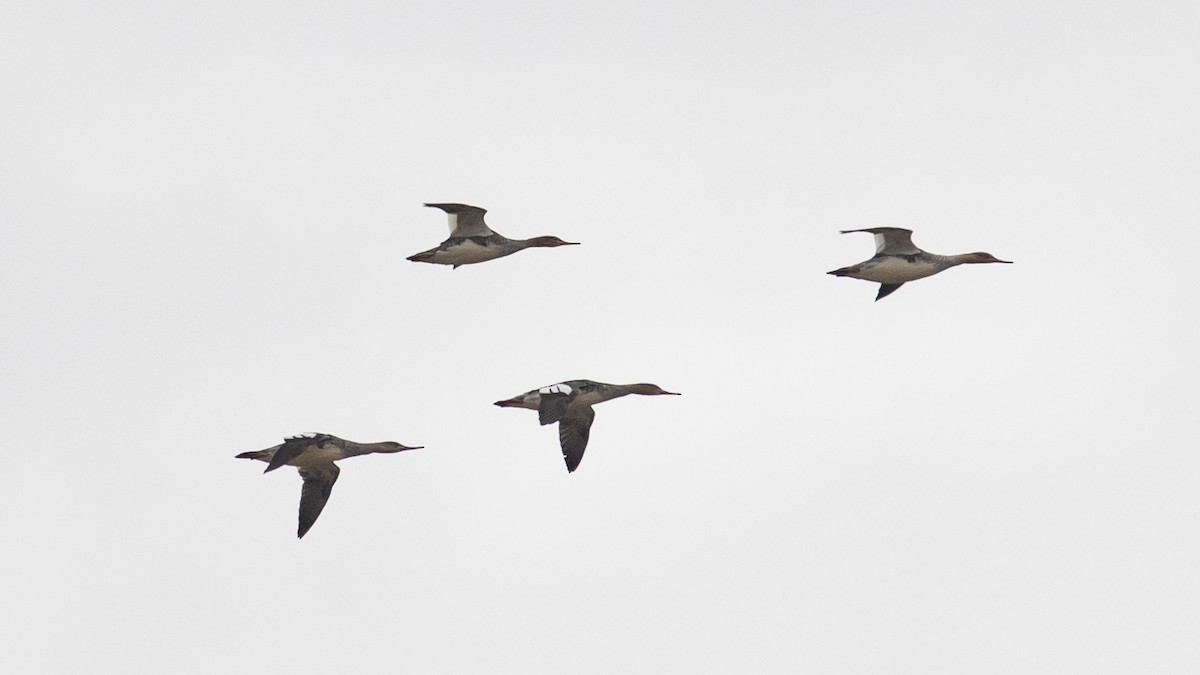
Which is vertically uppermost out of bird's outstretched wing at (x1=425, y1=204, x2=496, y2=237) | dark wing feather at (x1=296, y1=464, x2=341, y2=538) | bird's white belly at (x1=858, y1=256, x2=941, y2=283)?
bird's outstretched wing at (x1=425, y1=204, x2=496, y2=237)

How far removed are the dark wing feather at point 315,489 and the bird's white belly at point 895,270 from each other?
510 inches

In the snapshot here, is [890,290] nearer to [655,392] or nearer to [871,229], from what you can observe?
[871,229]

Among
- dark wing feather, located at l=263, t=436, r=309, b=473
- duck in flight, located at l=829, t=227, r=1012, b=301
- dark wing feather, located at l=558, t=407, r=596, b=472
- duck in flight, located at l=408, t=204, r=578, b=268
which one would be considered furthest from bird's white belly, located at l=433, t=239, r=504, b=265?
duck in flight, located at l=829, t=227, r=1012, b=301

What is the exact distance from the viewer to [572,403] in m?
49.4

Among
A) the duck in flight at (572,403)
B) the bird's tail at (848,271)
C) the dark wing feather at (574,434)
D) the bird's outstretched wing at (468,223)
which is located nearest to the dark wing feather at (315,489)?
the duck in flight at (572,403)

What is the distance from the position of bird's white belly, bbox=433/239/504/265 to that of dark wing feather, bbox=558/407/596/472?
4128mm

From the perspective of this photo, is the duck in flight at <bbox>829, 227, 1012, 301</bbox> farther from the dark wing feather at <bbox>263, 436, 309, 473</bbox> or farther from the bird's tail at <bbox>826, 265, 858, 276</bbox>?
the dark wing feather at <bbox>263, 436, 309, 473</bbox>

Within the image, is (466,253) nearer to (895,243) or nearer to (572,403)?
(572,403)

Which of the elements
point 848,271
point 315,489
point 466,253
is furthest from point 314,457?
point 848,271

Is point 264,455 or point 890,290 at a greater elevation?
point 890,290

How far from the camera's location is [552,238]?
5022cm

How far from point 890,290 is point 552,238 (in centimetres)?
788

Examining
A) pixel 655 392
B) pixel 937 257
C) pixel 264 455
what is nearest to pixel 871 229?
pixel 937 257

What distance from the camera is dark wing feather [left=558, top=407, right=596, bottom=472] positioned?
164 ft
